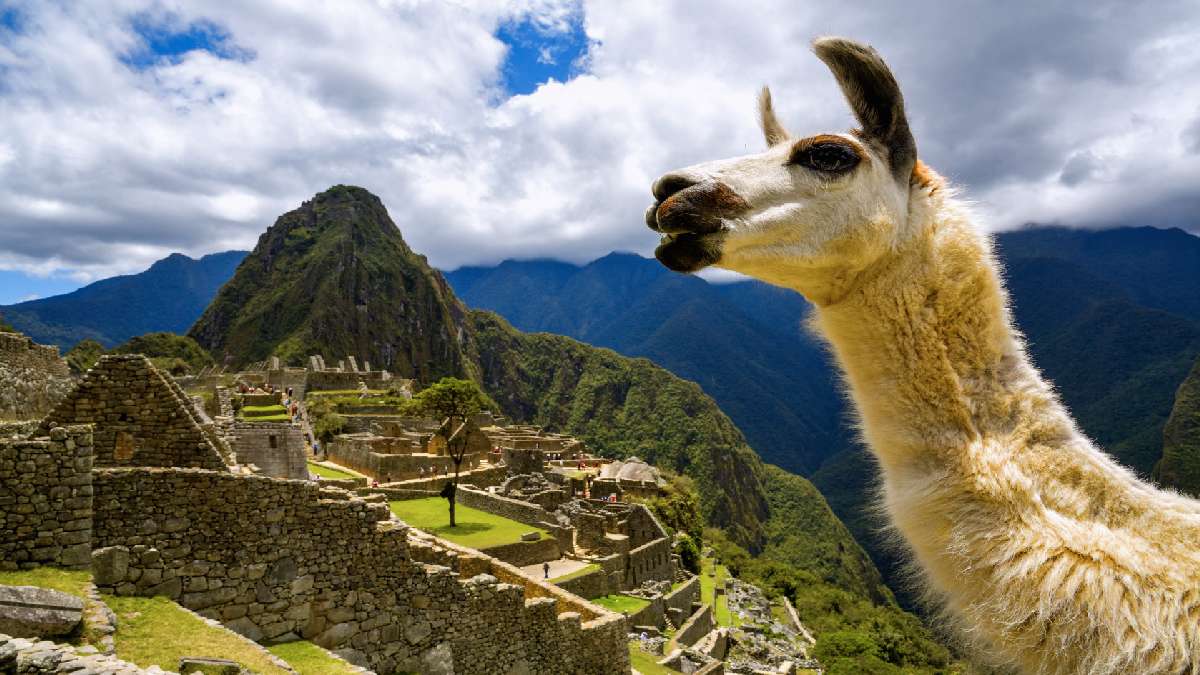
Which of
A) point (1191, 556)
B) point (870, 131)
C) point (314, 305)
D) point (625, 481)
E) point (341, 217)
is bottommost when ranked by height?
point (625, 481)

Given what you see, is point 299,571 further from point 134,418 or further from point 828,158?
point 828,158

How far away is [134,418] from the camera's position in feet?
20.7

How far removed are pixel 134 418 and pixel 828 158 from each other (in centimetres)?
712

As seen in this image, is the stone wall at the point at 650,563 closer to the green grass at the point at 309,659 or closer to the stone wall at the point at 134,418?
the green grass at the point at 309,659

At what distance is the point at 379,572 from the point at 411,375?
149 metres

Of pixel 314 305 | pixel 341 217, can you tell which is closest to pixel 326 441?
pixel 314 305

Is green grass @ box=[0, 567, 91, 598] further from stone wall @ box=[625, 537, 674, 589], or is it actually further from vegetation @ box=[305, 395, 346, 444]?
vegetation @ box=[305, 395, 346, 444]

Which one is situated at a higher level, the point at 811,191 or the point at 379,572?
the point at 811,191

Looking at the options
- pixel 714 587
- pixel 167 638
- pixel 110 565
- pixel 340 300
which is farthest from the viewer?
pixel 340 300

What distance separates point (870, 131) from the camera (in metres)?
2.20

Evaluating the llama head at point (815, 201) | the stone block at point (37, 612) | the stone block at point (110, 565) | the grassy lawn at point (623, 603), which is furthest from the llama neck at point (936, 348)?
the grassy lawn at point (623, 603)

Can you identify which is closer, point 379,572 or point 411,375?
point 379,572

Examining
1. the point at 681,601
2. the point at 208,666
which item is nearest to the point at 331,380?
the point at 681,601

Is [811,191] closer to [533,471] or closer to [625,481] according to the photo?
[533,471]
